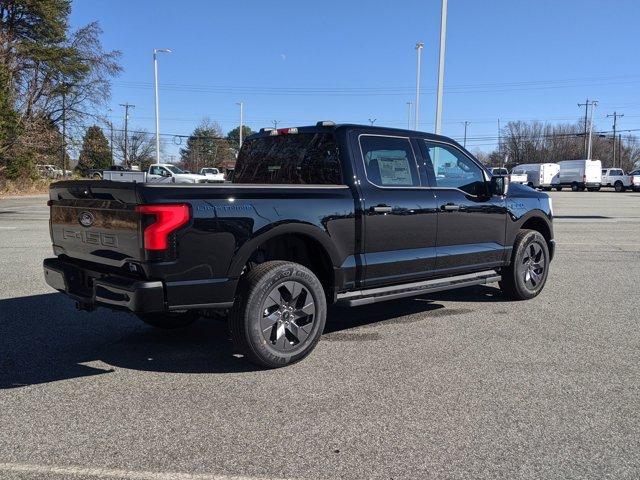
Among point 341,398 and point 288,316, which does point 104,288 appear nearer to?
point 288,316

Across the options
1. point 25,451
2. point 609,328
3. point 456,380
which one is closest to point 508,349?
point 456,380

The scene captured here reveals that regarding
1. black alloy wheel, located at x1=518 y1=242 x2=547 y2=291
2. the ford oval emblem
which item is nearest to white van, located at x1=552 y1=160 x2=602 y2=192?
black alloy wheel, located at x1=518 y1=242 x2=547 y2=291

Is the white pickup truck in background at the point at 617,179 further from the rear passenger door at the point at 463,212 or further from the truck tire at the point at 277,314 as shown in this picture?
the truck tire at the point at 277,314

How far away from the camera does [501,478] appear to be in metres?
2.90

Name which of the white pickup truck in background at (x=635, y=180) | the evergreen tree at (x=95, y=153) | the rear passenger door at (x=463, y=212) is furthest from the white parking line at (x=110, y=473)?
the white pickup truck in background at (x=635, y=180)

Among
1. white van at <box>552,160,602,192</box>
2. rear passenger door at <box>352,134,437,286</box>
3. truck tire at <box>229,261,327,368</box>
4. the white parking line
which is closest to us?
the white parking line

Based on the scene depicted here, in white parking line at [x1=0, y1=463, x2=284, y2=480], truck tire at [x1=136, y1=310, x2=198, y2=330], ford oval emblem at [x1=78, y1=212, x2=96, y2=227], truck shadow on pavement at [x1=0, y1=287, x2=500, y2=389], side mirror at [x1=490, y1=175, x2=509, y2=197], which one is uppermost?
side mirror at [x1=490, y1=175, x2=509, y2=197]

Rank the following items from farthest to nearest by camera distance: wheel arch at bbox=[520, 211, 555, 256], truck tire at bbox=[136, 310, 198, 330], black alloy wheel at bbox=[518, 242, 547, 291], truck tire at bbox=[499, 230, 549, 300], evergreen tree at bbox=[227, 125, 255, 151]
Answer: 1. evergreen tree at bbox=[227, 125, 255, 151]
2. wheel arch at bbox=[520, 211, 555, 256]
3. black alloy wheel at bbox=[518, 242, 547, 291]
4. truck tire at bbox=[499, 230, 549, 300]
5. truck tire at bbox=[136, 310, 198, 330]

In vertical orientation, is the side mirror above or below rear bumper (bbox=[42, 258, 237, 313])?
above

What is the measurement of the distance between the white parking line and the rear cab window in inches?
112

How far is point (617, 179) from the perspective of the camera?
48.4 meters

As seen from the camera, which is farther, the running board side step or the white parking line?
the running board side step

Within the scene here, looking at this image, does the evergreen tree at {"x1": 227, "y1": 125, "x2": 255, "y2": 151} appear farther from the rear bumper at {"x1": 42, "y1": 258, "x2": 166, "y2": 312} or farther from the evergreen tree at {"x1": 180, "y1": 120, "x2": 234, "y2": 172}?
the rear bumper at {"x1": 42, "y1": 258, "x2": 166, "y2": 312}

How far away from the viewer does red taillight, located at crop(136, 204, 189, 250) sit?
152 inches
